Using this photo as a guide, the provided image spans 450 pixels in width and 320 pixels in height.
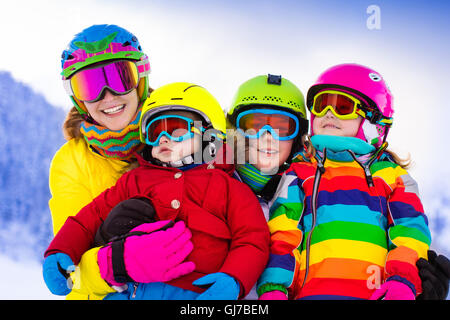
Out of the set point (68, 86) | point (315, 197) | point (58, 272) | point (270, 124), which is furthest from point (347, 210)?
point (68, 86)

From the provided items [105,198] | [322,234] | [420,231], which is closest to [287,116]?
[322,234]

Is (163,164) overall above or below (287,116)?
below

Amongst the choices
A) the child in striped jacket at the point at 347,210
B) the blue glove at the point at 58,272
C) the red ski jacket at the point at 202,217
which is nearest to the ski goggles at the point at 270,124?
the child in striped jacket at the point at 347,210

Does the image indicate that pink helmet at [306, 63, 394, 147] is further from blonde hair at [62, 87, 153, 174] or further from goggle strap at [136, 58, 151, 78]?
blonde hair at [62, 87, 153, 174]

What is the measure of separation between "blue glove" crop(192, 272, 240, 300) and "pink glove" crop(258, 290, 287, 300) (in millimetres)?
231

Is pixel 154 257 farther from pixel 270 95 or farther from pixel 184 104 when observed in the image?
pixel 270 95

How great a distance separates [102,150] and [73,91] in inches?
18.0

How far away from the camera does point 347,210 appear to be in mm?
2340

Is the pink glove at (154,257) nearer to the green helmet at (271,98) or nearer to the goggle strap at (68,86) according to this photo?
the green helmet at (271,98)

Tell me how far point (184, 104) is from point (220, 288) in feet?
3.55

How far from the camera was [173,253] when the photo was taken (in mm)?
2107

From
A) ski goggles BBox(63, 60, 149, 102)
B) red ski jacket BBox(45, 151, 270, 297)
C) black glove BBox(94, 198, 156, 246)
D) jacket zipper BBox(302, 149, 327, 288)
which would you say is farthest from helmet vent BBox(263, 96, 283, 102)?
black glove BBox(94, 198, 156, 246)

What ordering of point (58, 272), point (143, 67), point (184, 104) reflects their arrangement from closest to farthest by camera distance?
point (58, 272) → point (184, 104) → point (143, 67)
